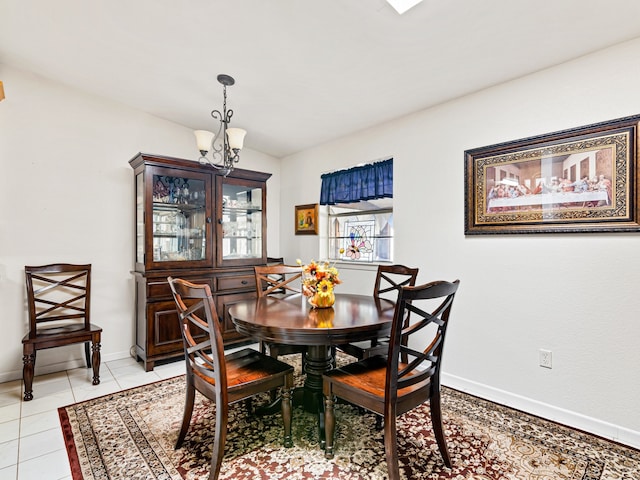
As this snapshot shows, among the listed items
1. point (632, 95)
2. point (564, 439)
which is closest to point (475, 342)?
point (564, 439)

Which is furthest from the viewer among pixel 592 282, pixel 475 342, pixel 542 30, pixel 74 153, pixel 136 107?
→ pixel 136 107

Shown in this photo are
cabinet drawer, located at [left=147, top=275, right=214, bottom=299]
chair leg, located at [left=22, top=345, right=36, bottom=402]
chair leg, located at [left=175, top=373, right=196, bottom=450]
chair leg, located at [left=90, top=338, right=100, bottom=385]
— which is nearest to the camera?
chair leg, located at [left=175, top=373, right=196, bottom=450]

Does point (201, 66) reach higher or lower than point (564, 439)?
higher

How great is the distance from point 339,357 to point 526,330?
170 cm

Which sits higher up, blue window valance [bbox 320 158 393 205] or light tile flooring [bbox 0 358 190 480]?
blue window valance [bbox 320 158 393 205]

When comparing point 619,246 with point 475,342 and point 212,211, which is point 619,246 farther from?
point 212,211

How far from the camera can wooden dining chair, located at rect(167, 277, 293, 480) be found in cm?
161

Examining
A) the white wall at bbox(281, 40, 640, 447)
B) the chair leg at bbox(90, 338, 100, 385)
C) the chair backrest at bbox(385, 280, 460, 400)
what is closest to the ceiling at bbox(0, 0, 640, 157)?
the white wall at bbox(281, 40, 640, 447)

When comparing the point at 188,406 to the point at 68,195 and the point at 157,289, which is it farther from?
the point at 68,195

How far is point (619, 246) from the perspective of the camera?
199cm

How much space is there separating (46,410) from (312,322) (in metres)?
2.14

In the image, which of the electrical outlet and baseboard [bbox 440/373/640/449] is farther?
the electrical outlet

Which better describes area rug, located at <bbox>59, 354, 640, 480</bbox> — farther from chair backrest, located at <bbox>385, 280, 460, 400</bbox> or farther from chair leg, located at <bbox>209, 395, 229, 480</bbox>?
chair backrest, located at <bbox>385, 280, 460, 400</bbox>

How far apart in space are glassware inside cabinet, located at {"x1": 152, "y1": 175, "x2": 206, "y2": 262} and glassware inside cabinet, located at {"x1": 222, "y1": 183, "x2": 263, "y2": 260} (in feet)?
0.85
